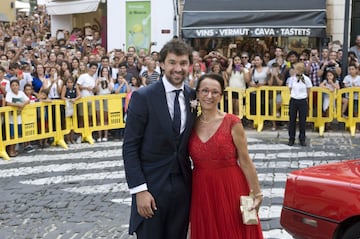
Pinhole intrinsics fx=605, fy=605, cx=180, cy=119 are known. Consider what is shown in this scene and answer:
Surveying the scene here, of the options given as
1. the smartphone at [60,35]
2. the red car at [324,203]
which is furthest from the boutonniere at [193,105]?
the smartphone at [60,35]

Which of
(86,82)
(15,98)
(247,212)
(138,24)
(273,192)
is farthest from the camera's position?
(138,24)

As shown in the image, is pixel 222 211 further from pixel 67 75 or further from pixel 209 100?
pixel 67 75

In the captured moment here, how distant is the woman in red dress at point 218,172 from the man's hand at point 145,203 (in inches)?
13.3

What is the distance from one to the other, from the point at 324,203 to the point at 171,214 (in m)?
1.25

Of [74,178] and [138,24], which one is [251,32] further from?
[74,178]

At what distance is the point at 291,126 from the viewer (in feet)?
39.0

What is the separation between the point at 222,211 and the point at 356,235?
1057 millimetres

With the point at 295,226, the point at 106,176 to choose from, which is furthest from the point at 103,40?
the point at 295,226

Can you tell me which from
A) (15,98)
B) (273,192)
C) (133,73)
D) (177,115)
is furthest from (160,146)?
(133,73)

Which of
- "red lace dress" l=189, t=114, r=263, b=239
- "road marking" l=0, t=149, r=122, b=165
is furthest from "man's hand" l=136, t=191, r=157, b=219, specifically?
"road marking" l=0, t=149, r=122, b=165

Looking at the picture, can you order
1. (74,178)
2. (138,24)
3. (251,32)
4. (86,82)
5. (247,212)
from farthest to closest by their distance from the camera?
(138,24) → (251,32) → (86,82) → (74,178) → (247,212)

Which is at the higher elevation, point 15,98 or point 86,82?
point 86,82

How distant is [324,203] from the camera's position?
183 inches

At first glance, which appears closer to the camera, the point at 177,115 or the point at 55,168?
the point at 177,115
